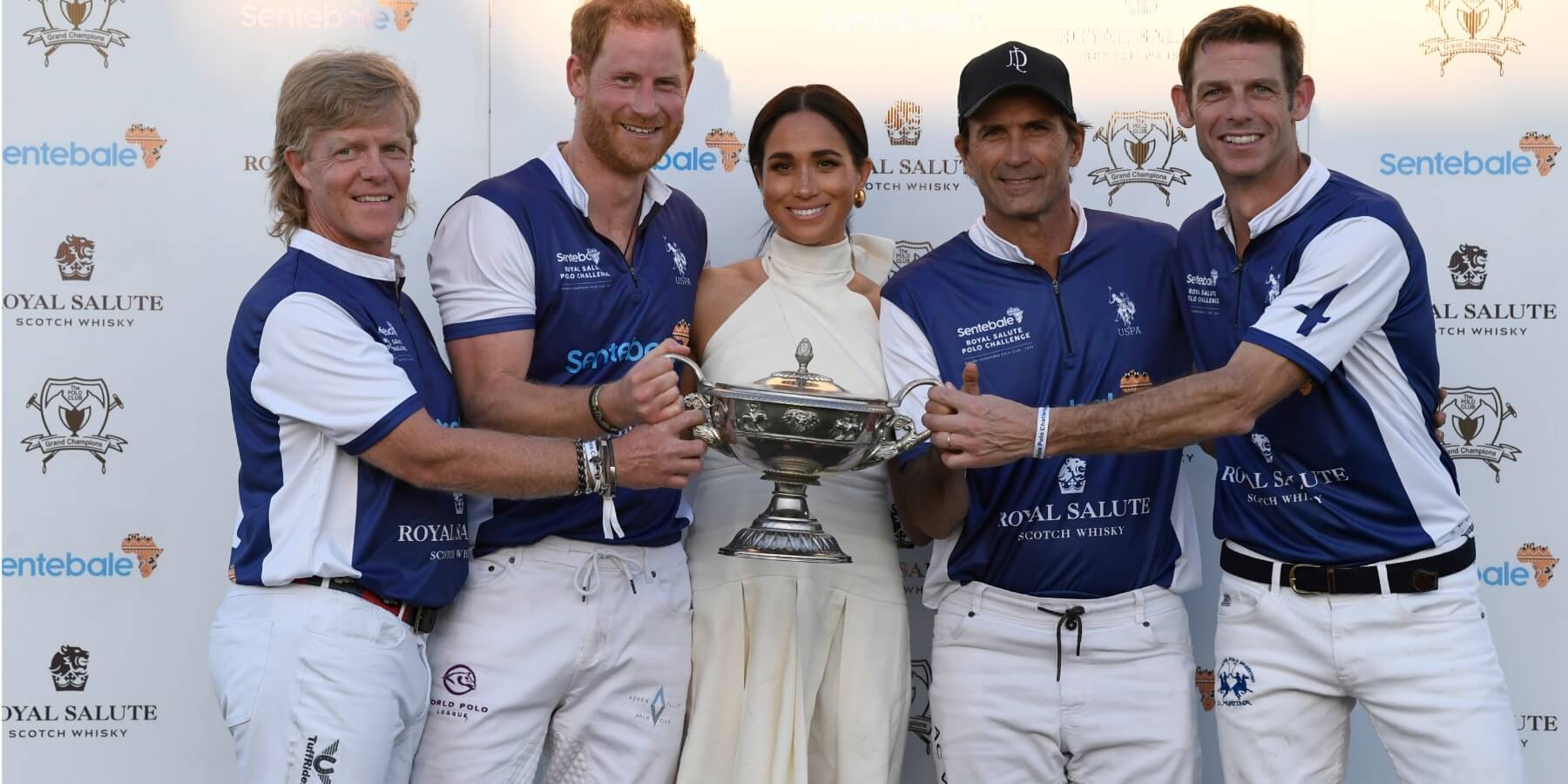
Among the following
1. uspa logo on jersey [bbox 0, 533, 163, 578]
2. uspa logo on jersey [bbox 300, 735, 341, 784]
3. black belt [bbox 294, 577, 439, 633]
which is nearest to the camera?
uspa logo on jersey [bbox 300, 735, 341, 784]

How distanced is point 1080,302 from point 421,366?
5.60 feet

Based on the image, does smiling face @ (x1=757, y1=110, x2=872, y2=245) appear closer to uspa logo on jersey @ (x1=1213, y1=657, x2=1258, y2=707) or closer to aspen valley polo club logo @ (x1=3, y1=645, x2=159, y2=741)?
uspa logo on jersey @ (x1=1213, y1=657, x2=1258, y2=707)

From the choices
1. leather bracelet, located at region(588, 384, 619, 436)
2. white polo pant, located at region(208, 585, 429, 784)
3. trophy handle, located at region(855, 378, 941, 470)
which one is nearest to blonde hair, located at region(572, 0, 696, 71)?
leather bracelet, located at region(588, 384, 619, 436)

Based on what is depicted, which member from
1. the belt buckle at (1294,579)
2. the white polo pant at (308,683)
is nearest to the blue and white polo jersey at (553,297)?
the white polo pant at (308,683)

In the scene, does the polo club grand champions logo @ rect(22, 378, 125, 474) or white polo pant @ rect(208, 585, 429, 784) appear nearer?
white polo pant @ rect(208, 585, 429, 784)

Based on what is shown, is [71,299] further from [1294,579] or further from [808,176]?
[1294,579]

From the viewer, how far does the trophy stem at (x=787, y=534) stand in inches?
122

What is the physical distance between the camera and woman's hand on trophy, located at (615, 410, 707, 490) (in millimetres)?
3084

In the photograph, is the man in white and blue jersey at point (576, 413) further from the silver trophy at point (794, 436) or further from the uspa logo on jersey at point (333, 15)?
the uspa logo on jersey at point (333, 15)

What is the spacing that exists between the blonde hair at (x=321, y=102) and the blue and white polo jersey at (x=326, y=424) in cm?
13

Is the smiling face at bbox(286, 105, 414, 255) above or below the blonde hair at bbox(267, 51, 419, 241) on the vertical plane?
below

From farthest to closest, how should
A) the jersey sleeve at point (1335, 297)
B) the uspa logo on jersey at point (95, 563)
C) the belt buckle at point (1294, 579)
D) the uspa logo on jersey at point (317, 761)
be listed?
the uspa logo on jersey at point (95, 563)
the belt buckle at point (1294, 579)
the jersey sleeve at point (1335, 297)
the uspa logo on jersey at point (317, 761)

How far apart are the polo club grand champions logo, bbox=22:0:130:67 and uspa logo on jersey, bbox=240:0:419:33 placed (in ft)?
1.48

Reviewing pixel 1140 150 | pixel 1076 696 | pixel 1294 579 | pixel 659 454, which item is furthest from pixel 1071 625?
pixel 1140 150
